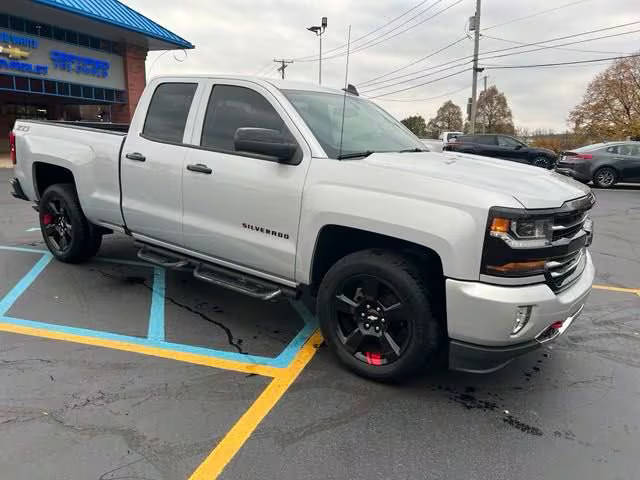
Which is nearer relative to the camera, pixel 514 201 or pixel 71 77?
pixel 514 201

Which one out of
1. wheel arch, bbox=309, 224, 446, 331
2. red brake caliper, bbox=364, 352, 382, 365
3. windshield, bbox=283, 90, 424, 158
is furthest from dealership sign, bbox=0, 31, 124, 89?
red brake caliper, bbox=364, 352, 382, 365

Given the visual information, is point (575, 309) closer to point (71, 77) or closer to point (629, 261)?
point (629, 261)

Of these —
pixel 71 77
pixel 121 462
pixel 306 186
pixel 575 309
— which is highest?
pixel 71 77

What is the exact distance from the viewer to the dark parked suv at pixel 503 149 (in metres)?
21.0

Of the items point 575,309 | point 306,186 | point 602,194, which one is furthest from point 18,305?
point 602,194

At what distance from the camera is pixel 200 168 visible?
13.1 ft

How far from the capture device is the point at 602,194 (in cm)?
1494

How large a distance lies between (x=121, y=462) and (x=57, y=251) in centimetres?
392

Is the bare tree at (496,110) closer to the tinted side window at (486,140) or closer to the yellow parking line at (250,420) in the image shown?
the tinted side window at (486,140)

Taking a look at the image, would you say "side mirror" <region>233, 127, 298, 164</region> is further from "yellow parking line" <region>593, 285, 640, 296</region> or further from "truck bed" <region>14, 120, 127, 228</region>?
"yellow parking line" <region>593, 285, 640, 296</region>

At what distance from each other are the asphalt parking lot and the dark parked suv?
56.2 ft

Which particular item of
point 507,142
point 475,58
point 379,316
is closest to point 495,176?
point 379,316

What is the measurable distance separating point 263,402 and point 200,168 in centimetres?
186

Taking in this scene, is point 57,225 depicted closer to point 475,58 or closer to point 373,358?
point 373,358
